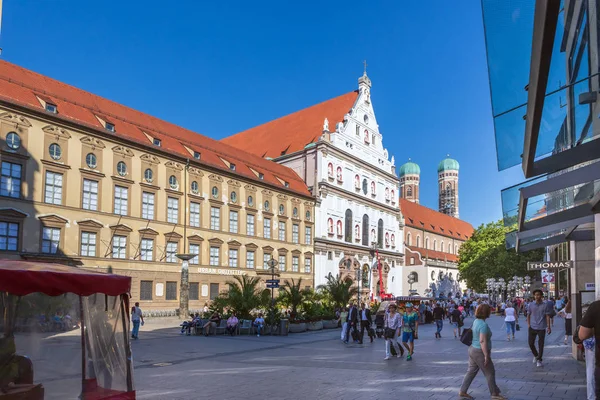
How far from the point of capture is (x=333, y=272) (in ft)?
192

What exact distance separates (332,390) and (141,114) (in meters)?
39.0

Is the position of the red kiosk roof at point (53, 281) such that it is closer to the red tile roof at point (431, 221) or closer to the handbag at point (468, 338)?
the handbag at point (468, 338)

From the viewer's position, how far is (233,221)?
4566 cm

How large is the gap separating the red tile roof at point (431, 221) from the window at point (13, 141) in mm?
68991

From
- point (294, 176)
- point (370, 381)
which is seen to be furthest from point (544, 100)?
point (294, 176)

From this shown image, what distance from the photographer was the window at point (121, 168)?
1436 inches

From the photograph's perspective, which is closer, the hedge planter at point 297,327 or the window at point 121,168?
the hedge planter at point 297,327

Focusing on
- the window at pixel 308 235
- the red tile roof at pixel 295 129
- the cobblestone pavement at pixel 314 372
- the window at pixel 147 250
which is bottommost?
the cobblestone pavement at pixel 314 372

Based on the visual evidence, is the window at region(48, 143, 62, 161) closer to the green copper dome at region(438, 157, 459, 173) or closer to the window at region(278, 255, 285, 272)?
the window at region(278, 255, 285, 272)

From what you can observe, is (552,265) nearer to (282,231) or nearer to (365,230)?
(282,231)

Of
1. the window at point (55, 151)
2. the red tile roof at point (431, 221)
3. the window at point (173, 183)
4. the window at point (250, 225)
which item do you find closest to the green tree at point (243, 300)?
the window at point (55, 151)

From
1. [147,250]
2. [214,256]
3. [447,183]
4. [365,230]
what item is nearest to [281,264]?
[214,256]

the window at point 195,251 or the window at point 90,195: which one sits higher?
the window at point 90,195

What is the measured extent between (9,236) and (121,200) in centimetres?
808
